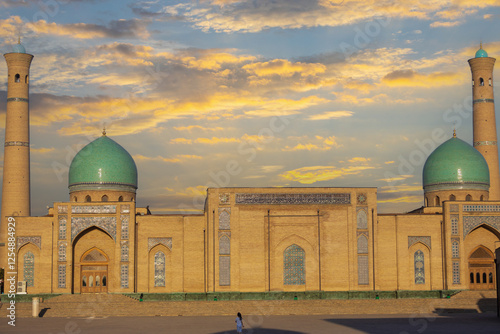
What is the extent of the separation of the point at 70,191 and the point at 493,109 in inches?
1099

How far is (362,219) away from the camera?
36.2 meters

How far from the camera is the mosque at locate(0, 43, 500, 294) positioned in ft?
117

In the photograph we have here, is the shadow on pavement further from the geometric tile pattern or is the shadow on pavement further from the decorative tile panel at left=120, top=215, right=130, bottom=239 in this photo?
the geometric tile pattern

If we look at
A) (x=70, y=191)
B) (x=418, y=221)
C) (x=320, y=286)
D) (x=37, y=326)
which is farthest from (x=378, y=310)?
(x=70, y=191)

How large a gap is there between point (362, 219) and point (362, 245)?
137cm

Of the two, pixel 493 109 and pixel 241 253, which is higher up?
pixel 493 109

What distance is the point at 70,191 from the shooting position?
132 feet

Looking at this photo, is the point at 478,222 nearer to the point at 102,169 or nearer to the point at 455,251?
the point at 455,251

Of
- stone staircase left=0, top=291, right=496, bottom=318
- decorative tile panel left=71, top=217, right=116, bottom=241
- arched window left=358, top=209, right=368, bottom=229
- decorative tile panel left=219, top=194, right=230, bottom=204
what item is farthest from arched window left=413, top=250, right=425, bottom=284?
decorative tile panel left=71, top=217, right=116, bottom=241

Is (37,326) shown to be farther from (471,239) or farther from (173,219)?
(471,239)

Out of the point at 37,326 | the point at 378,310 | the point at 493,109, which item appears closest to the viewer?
the point at 37,326

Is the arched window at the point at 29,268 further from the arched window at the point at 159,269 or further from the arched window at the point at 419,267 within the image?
the arched window at the point at 419,267

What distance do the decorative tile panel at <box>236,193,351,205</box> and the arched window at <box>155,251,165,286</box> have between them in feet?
17.0

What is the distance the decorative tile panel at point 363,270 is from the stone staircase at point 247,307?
1730 millimetres
